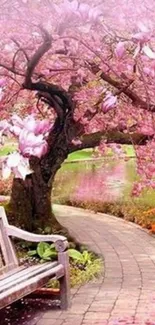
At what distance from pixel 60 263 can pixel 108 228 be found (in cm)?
465

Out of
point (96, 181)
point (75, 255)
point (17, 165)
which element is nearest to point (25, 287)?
point (75, 255)

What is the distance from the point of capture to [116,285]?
6367 millimetres

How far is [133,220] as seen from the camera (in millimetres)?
11227

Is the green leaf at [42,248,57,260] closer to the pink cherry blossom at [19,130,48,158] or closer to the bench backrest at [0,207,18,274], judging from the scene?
the bench backrest at [0,207,18,274]

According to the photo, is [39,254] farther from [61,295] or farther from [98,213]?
[98,213]

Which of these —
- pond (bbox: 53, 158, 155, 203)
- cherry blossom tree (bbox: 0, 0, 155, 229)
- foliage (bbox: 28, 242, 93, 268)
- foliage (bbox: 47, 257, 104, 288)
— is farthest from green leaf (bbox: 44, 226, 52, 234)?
pond (bbox: 53, 158, 155, 203)

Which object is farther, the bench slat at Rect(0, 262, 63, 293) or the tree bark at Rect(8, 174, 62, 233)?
the tree bark at Rect(8, 174, 62, 233)

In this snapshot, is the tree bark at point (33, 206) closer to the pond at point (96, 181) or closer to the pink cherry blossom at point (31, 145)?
the pond at point (96, 181)

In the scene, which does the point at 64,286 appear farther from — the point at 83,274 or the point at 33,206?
the point at 33,206

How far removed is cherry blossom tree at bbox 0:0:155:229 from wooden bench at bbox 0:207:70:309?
1074 millimetres

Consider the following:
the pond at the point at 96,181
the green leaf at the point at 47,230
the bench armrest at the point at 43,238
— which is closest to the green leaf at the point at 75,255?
the green leaf at the point at 47,230

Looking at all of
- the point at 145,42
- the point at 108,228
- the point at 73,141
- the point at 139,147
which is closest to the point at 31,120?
the point at 145,42

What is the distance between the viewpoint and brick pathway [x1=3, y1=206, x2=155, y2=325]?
5.25m

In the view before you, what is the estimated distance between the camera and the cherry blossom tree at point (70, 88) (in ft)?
17.4
